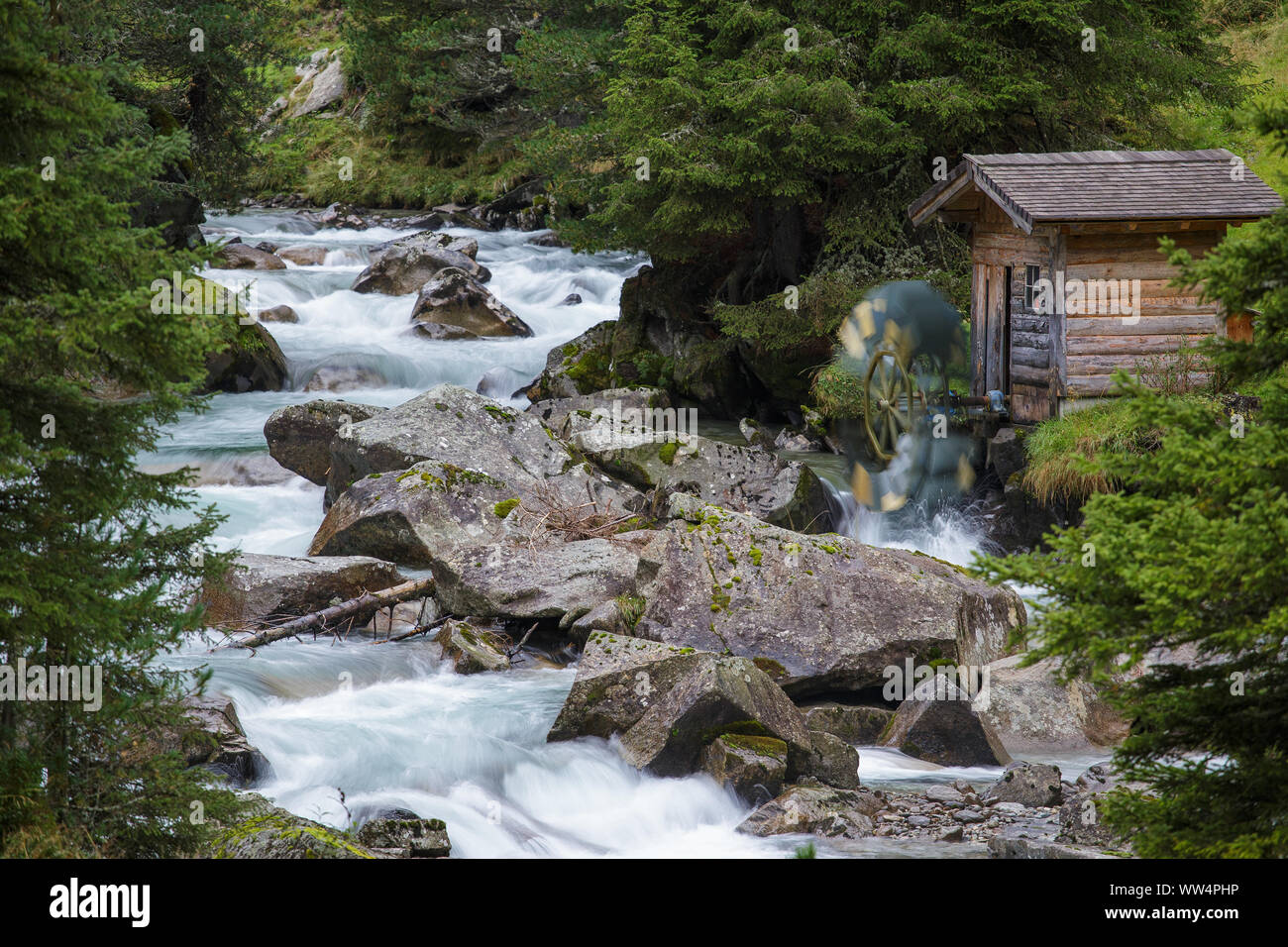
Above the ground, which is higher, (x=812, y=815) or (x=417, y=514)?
(x=417, y=514)

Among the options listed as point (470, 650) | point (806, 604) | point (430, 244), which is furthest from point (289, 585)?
point (430, 244)

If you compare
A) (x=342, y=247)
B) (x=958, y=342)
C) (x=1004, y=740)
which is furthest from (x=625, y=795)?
(x=342, y=247)

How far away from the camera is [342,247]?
28.3 m

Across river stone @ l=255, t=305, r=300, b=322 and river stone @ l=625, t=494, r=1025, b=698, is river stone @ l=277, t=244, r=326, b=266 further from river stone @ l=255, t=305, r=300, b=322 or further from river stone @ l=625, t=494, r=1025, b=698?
river stone @ l=625, t=494, r=1025, b=698

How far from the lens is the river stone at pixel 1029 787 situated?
874cm

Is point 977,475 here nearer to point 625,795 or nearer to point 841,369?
point 841,369

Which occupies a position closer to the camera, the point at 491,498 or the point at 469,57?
the point at 491,498

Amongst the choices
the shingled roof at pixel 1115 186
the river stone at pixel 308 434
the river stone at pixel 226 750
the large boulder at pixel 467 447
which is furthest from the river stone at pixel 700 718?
the river stone at pixel 308 434

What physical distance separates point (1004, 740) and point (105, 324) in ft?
27.2

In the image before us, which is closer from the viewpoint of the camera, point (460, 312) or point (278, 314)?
point (278, 314)

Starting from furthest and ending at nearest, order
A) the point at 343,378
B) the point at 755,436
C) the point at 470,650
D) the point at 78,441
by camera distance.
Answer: the point at 343,378 < the point at 755,436 < the point at 470,650 < the point at 78,441

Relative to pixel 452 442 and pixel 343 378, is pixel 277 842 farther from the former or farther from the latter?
pixel 343 378

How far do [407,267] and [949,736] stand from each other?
18.8m

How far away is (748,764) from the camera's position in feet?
28.3
